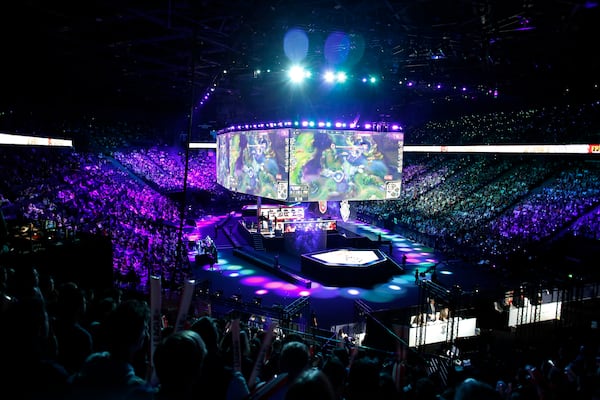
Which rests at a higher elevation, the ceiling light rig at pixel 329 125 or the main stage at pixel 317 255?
the ceiling light rig at pixel 329 125

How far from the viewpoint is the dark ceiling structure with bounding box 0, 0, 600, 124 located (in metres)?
9.88

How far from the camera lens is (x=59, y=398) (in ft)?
6.79

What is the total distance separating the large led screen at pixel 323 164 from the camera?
1772 cm

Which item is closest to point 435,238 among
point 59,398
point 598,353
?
point 598,353

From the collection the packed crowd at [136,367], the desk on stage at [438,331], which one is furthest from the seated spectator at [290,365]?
the desk on stage at [438,331]

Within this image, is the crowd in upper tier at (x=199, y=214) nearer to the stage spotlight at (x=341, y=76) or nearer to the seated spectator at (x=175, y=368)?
the seated spectator at (x=175, y=368)

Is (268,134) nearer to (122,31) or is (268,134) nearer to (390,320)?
(122,31)

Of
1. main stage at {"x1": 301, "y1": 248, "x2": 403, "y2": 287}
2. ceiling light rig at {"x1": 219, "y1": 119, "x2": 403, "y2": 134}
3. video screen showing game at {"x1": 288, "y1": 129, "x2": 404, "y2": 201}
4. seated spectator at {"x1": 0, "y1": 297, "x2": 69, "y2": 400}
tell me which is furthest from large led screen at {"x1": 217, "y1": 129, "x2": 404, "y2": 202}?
seated spectator at {"x1": 0, "y1": 297, "x2": 69, "y2": 400}

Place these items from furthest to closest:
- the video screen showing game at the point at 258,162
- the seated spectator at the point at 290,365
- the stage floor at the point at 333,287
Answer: the video screen showing game at the point at 258,162 < the stage floor at the point at 333,287 < the seated spectator at the point at 290,365

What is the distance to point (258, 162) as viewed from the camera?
19141mm

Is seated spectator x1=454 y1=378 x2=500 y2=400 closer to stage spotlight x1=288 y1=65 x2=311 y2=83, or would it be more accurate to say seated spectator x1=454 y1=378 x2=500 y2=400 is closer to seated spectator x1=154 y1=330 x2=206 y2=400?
seated spectator x1=154 y1=330 x2=206 y2=400

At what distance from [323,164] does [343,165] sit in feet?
3.18

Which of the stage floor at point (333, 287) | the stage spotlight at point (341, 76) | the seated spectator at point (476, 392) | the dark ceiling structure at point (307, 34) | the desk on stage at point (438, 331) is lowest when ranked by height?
the stage floor at point (333, 287)

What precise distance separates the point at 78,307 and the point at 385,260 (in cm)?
1539
